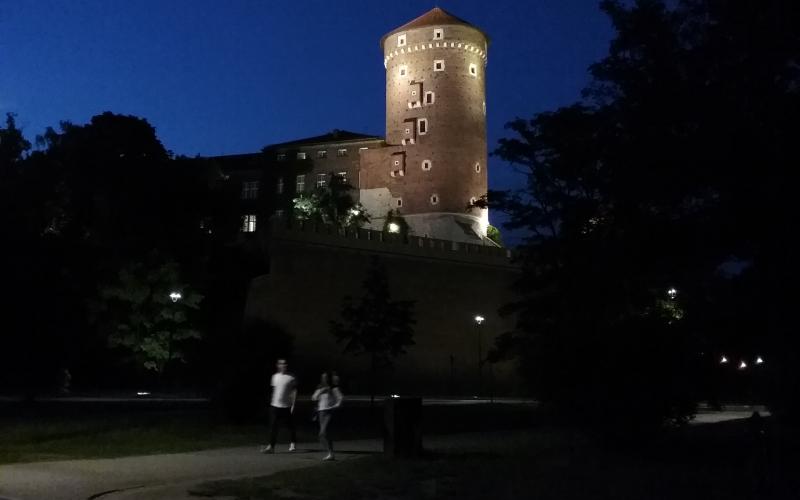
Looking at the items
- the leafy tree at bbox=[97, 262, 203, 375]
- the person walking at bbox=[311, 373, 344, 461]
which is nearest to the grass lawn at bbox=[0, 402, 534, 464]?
the person walking at bbox=[311, 373, 344, 461]

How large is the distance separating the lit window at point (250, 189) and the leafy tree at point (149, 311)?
127ft

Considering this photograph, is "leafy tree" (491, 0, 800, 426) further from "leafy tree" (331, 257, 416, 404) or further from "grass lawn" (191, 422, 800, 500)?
"leafy tree" (331, 257, 416, 404)

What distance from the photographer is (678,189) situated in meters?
17.2

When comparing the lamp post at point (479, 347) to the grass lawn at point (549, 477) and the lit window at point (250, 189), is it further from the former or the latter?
the grass lawn at point (549, 477)

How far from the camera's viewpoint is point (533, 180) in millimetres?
34844

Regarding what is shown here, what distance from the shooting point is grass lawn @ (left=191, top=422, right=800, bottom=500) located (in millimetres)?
11523

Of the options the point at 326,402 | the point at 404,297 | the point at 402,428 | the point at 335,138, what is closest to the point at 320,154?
the point at 335,138

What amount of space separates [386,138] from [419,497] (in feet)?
235

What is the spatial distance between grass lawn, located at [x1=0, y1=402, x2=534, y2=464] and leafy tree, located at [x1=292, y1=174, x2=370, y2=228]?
4172 centimetres

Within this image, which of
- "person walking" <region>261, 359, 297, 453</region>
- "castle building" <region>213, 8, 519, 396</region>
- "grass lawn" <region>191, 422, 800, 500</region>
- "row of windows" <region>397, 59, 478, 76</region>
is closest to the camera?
"grass lawn" <region>191, 422, 800, 500</region>

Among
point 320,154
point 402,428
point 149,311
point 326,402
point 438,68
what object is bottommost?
point 402,428

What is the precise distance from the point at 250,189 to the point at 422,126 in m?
17.4

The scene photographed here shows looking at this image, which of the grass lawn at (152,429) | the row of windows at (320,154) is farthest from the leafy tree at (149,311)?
the row of windows at (320,154)

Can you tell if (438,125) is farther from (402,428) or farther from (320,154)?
(402,428)
